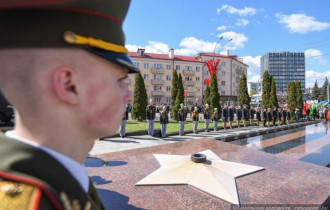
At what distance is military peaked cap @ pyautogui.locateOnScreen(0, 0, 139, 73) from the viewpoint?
63cm

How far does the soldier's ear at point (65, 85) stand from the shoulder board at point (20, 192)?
27 centimetres

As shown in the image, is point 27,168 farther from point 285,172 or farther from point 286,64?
point 286,64

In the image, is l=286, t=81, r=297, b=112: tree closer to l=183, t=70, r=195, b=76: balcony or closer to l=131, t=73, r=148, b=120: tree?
l=131, t=73, r=148, b=120: tree

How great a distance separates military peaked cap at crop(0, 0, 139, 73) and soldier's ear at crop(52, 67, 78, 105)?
0.09m

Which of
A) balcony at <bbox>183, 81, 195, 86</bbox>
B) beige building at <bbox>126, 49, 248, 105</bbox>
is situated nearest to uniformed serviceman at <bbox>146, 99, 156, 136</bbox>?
beige building at <bbox>126, 49, 248, 105</bbox>

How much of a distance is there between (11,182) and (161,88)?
1797 inches

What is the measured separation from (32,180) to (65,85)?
30 centimetres

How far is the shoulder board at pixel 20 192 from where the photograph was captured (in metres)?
0.59

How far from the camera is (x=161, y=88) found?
46094mm

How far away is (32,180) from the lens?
621mm

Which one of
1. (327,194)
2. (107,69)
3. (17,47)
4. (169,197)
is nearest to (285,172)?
(327,194)

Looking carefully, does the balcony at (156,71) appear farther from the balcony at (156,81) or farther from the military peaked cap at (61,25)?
the military peaked cap at (61,25)

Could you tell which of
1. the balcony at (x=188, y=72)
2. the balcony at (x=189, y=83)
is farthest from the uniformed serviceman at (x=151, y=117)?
the balcony at (x=189, y=83)

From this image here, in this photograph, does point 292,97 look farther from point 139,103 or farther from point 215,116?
point 139,103
